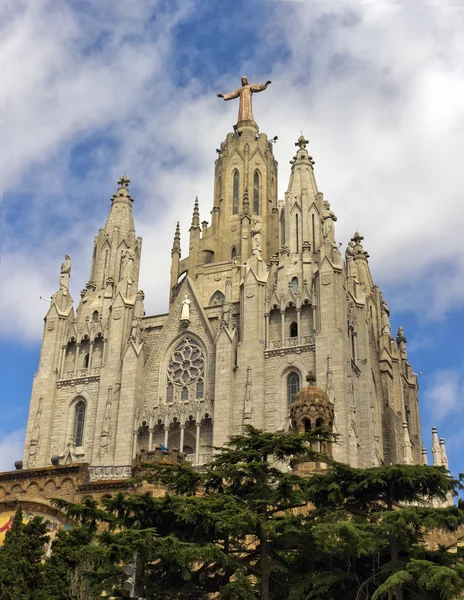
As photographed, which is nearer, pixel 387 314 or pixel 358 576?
pixel 358 576

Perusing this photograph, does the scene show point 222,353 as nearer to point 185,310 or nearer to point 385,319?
point 185,310

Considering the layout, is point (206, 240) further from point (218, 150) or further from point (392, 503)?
point (392, 503)

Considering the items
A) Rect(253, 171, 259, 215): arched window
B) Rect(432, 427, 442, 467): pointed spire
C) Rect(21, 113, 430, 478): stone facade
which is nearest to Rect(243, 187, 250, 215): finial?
Rect(21, 113, 430, 478): stone facade

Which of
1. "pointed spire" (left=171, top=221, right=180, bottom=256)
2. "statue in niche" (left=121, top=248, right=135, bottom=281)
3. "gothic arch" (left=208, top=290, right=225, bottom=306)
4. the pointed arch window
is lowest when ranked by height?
the pointed arch window

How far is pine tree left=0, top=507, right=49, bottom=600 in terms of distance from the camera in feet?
71.7

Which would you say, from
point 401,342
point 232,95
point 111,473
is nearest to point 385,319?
point 401,342

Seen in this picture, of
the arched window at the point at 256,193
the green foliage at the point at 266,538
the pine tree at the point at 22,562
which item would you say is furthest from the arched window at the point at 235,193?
the pine tree at the point at 22,562

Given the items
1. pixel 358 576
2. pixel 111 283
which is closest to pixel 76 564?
pixel 358 576

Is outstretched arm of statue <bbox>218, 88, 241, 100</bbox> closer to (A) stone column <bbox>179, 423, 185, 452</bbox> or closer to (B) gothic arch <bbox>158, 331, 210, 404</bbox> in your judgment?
(B) gothic arch <bbox>158, 331, 210, 404</bbox>

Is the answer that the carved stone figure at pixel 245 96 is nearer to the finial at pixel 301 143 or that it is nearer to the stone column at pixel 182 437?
the finial at pixel 301 143

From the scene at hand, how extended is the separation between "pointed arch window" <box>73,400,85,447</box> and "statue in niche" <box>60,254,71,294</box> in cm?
782

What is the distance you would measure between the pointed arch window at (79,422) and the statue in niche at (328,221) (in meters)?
16.9

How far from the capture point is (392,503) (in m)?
23.0

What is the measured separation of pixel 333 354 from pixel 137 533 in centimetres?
2593
